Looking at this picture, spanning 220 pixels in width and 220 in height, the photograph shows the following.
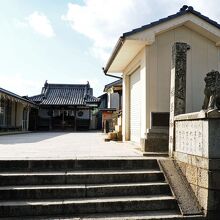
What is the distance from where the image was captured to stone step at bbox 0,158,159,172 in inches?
233

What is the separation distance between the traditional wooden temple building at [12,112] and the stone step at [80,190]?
14402 millimetres

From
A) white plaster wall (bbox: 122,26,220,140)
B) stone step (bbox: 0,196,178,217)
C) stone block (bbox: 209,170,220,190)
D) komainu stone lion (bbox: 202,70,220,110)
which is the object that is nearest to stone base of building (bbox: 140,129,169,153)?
white plaster wall (bbox: 122,26,220,140)

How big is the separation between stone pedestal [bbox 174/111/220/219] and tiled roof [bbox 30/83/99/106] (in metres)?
27.5

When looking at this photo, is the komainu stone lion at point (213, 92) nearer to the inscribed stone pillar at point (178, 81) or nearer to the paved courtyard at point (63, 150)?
the inscribed stone pillar at point (178, 81)

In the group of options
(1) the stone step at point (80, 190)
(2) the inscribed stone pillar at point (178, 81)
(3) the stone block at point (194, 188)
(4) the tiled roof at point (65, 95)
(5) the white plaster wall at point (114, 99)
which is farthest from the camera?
(5) the white plaster wall at point (114, 99)

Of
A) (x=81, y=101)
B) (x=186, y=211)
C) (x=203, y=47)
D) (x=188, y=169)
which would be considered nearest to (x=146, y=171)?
(x=188, y=169)

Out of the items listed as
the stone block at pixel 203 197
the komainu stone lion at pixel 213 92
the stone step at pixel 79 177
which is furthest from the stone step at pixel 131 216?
the komainu stone lion at pixel 213 92

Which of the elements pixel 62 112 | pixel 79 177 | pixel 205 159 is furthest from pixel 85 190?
pixel 62 112

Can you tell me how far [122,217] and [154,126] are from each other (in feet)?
12.8

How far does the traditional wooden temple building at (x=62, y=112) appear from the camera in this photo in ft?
107

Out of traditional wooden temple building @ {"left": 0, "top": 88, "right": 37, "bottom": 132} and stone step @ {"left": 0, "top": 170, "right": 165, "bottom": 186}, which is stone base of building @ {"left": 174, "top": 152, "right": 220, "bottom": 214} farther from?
traditional wooden temple building @ {"left": 0, "top": 88, "right": 37, "bottom": 132}

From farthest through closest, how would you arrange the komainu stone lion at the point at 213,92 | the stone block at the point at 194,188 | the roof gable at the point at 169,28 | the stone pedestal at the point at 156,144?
the roof gable at the point at 169,28, the stone pedestal at the point at 156,144, the komainu stone lion at the point at 213,92, the stone block at the point at 194,188

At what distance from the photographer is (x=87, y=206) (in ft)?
16.3

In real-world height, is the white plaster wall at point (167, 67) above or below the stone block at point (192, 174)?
above
